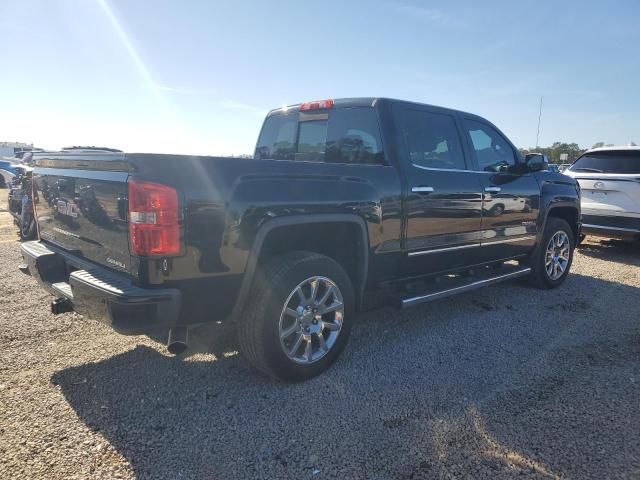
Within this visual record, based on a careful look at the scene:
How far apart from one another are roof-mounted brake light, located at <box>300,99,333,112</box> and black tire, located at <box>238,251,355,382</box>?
161cm

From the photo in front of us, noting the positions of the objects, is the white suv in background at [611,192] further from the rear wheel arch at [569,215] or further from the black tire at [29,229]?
the black tire at [29,229]

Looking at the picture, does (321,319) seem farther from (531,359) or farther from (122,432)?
(531,359)

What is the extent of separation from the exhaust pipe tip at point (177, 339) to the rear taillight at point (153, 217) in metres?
0.53

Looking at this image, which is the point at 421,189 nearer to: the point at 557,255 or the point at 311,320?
the point at 311,320

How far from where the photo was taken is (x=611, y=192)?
7574mm

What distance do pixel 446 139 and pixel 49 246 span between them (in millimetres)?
3415

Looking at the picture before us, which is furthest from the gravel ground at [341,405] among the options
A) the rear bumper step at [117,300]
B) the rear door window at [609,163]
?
the rear door window at [609,163]

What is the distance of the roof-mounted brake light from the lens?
4.13 metres

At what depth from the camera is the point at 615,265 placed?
7.27m

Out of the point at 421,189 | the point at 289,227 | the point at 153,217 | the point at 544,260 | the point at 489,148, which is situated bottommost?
the point at 544,260

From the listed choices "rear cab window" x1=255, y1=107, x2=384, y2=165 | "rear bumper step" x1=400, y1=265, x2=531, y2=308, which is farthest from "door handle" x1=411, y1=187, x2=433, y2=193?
"rear bumper step" x1=400, y1=265, x2=531, y2=308

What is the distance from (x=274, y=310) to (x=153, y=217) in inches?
36.8

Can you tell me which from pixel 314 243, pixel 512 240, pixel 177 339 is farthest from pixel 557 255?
pixel 177 339

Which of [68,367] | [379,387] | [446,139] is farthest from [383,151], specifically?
[68,367]
